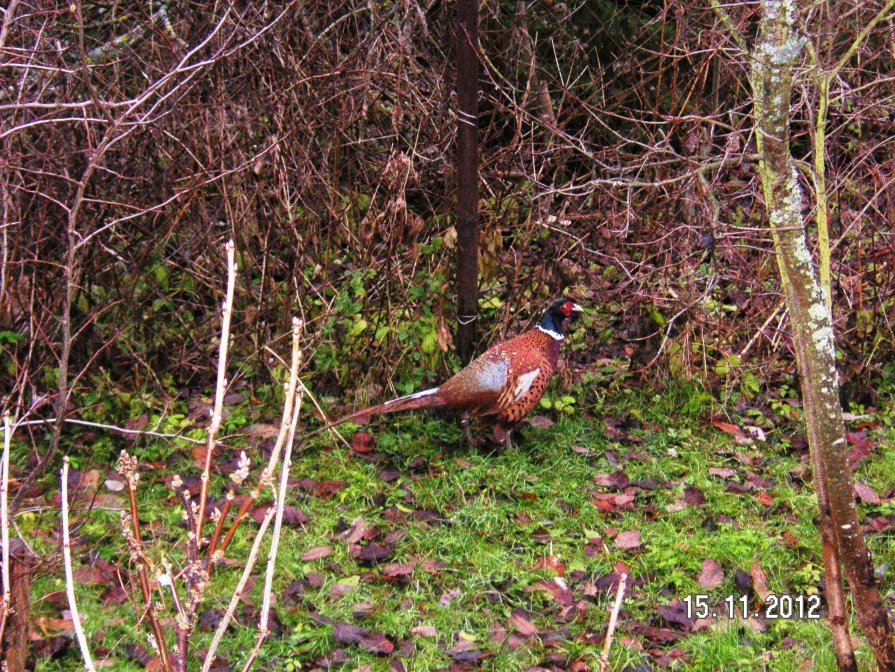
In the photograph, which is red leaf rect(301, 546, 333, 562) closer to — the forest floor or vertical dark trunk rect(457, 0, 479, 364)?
the forest floor

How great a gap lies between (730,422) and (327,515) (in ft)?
7.56

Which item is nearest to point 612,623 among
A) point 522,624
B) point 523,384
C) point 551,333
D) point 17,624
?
point 522,624

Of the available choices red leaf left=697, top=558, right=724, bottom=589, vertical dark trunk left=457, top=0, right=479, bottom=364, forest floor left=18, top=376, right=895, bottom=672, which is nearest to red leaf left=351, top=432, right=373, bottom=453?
forest floor left=18, top=376, right=895, bottom=672

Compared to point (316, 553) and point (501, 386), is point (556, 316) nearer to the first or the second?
point (501, 386)

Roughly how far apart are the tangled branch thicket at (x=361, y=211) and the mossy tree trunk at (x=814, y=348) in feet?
6.23

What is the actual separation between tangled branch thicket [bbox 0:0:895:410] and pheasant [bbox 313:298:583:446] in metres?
0.40

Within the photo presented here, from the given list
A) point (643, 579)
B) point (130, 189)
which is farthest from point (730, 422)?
point (130, 189)

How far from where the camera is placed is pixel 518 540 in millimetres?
4141

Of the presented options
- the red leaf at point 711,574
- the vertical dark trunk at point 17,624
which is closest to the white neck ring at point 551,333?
the red leaf at point 711,574

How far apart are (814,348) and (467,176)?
2.47 m

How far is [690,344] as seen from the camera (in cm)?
536

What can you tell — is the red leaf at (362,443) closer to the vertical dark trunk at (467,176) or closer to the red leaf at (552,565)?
the vertical dark trunk at (467,176)

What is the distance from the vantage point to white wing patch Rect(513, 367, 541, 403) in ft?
15.6

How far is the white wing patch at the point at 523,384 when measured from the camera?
4.77 meters
